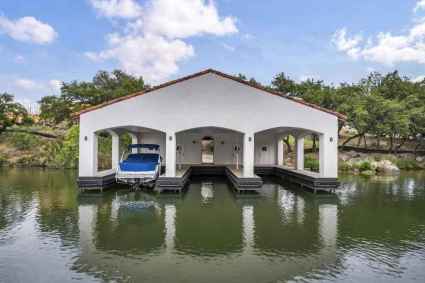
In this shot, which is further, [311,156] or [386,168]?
[311,156]

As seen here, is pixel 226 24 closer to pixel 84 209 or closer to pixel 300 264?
pixel 84 209

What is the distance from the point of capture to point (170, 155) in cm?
1647

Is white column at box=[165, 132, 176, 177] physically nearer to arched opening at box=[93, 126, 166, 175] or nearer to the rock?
arched opening at box=[93, 126, 166, 175]

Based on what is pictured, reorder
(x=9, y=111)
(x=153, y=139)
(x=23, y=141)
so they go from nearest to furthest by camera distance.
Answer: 1. (x=153, y=139)
2. (x=9, y=111)
3. (x=23, y=141)

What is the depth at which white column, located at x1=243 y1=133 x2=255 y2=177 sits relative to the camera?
53.6ft

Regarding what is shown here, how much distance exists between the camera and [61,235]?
857 centimetres

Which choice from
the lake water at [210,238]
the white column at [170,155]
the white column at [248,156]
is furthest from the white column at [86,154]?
the white column at [248,156]

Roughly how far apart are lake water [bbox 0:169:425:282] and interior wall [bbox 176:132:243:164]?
1179 centimetres

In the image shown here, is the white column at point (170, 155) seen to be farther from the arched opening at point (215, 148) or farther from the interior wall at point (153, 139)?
the arched opening at point (215, 148)

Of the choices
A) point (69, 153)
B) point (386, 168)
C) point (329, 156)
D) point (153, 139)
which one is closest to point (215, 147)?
point (153, 139)

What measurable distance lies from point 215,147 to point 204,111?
10396mm

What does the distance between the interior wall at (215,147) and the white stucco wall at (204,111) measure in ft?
32.6

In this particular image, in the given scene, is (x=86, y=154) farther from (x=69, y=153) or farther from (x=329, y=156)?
(x=69, y=153)

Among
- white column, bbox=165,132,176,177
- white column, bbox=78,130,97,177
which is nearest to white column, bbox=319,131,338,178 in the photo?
white column, bbox=165,132,176,177
